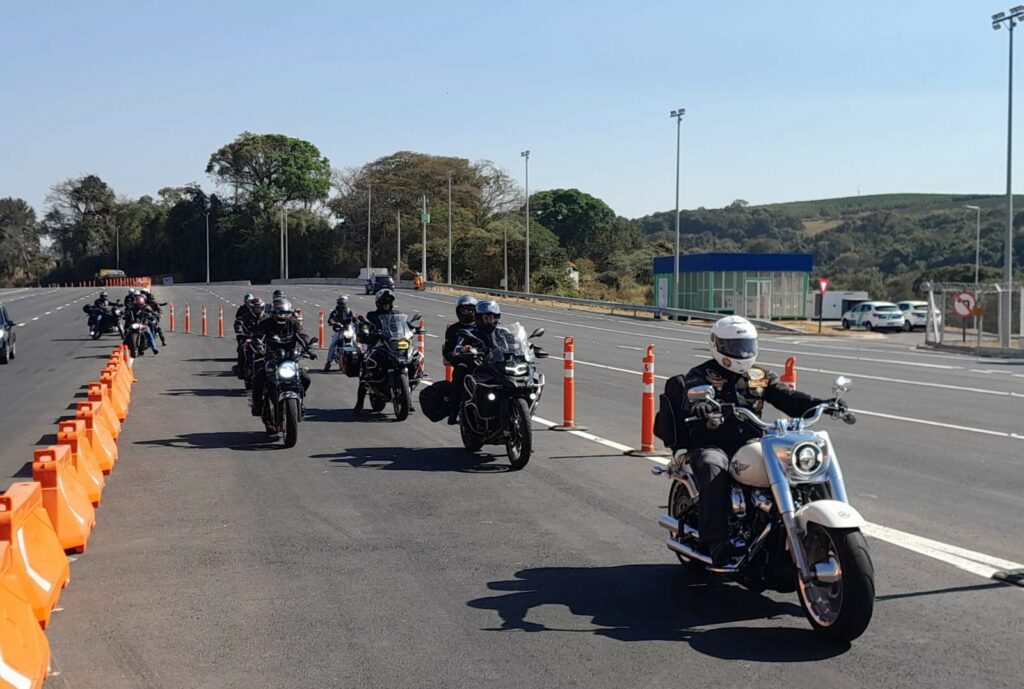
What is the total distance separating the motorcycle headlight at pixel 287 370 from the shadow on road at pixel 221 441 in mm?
969

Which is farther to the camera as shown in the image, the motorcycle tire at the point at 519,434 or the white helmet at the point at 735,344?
the motorcycle tire at the point at 519,434

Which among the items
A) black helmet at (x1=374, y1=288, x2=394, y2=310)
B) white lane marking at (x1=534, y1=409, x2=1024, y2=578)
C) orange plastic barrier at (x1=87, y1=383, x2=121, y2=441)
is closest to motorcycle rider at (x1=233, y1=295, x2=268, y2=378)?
black helmet at (x1=374, y1=288, x2=394, y2=310)

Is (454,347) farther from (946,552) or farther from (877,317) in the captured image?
(877,317)

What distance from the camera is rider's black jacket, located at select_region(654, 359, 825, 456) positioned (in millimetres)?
6703

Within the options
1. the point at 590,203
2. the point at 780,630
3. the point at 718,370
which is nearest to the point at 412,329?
the point at 718,370

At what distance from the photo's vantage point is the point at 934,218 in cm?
14625

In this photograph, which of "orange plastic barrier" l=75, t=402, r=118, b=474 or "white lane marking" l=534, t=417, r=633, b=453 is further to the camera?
"white lane marking" l=534, t=417, r=633, b=453

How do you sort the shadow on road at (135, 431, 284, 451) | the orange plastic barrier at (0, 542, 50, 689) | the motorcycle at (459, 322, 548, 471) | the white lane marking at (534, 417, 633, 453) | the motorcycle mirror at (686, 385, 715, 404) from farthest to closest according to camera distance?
the shadow on road at (135, 431, 284, 451) → the white lane marking at (534, 417, 633, 453) → the motorcycle at (459, 322, 548, 471) → the motorcycle mirror at (686, 385, 715, 404) → the orange plastic barrier at (0, 542, 50, 689)

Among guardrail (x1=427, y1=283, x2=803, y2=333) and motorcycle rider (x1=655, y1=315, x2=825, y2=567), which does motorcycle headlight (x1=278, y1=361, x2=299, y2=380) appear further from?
guardrail (x1=427, y1=283, x2=803, y2=333)

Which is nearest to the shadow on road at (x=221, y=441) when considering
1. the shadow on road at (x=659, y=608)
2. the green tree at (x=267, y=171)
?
the shadow on road at (x=659, y=608)

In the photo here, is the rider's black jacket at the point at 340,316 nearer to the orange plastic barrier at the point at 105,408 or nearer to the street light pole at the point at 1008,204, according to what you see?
the orange plastic barrier at the point at 105,408

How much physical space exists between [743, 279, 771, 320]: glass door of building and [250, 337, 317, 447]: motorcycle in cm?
5258

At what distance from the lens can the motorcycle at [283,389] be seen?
12.6 meters

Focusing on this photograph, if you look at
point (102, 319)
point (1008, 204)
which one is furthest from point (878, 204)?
point (102, 319)
